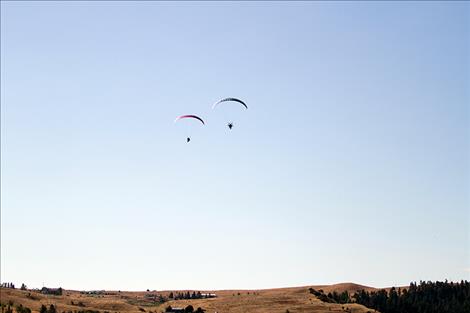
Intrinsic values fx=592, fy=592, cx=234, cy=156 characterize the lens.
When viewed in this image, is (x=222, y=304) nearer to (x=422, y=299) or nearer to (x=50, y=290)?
(x=422, y=299)

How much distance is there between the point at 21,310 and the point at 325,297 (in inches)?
3015

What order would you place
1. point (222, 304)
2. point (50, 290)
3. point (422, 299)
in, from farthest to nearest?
point (50, 290) < point (422, 299) < point (222, 304)

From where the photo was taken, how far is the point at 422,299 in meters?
146

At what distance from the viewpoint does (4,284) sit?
141875 mm

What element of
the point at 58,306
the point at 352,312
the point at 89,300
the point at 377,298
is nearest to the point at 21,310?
the point at 58,306

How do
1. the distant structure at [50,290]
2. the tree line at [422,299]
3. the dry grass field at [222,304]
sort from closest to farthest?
the dry grass field at [222,304] < the tree line at [422,299] < the distant structure at [50,290]

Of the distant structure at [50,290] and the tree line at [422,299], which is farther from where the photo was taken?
the distant structure at [50,290]

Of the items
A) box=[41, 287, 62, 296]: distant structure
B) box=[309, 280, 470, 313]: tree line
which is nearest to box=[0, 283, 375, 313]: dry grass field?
box=[309, 280, 470, 313]: tree line

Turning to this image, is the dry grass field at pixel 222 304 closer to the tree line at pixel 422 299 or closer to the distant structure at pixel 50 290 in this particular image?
the tree line at pixel 422 299

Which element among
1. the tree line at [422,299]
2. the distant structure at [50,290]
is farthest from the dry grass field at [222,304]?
the distant structure at [50,290]

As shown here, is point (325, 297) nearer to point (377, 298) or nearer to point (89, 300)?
point (377, 298)

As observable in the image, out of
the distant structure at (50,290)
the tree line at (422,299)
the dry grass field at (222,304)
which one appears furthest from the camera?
the distant structure at (50,290)

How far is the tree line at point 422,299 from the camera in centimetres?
13788

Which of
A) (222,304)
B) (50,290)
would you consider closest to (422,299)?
(222,304)
